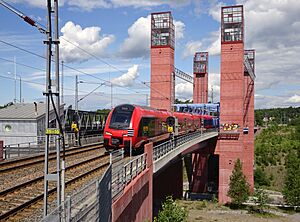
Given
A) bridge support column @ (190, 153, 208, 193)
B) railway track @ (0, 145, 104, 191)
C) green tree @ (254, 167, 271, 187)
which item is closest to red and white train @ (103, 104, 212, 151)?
railway track @ (0, 145, 104, 191)

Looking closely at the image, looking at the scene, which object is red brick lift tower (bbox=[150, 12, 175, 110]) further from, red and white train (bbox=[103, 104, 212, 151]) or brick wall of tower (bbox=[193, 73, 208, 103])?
red and white train (bbox=[103, 104, 212, 151])

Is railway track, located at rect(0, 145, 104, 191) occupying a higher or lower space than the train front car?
lower

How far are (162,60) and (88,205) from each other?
40.3 meters

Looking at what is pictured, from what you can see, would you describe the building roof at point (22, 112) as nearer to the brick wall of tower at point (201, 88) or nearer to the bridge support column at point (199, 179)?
the bridge support column at point (199, 179)

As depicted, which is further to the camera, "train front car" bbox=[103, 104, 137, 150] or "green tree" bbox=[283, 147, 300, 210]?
"green tree" bbox=[283, 147, 300, 210]

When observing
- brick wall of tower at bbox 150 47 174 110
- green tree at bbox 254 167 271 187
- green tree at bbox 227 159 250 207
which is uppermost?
brick wall of tower at bbox 150 47 174 110

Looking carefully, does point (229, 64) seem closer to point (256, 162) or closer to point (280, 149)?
point (256, 162)

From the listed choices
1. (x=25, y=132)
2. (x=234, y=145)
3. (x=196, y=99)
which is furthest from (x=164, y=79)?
(x=196, y=99)

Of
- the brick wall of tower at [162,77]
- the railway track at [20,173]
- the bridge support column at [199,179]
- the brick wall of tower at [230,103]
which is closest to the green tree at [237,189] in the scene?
the brick wall of tower at [230,103]

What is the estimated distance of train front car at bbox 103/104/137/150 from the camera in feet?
68.0

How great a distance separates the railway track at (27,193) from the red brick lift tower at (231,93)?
30.8 meters

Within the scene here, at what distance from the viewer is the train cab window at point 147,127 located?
71.0 ft

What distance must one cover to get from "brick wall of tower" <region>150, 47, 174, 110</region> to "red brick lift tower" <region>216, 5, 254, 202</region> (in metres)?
6.37

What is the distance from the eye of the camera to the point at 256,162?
71.4m
